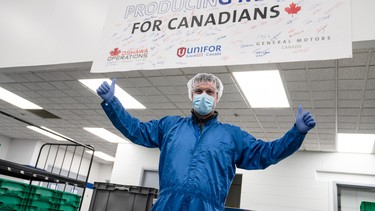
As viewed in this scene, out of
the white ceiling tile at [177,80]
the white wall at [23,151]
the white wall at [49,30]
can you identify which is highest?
the white wall at [49,30]

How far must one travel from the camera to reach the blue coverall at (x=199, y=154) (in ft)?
4.50

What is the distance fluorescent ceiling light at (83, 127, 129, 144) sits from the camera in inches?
319

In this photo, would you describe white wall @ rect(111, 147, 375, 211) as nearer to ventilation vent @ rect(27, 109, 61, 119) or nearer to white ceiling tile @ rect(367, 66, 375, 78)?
white ceiling tile @ rect(367, 66, 375, 78)

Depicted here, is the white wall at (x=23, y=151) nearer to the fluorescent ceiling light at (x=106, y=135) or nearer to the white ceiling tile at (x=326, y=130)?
the fluorescent ceiling light at (x=106, y=135)

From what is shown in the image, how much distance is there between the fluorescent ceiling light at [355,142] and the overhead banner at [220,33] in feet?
12.5

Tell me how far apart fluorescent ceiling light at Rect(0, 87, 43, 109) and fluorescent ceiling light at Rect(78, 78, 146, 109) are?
2.20 metres

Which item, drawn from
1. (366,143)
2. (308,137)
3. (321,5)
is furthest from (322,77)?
(366,143)

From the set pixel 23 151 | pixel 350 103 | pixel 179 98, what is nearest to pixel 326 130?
pixel 350 103

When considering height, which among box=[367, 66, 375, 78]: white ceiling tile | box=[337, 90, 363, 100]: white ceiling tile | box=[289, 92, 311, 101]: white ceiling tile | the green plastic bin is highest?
box=[367, 66, 375, 78]: white ceiling tile

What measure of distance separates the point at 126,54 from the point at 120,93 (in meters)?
2.14

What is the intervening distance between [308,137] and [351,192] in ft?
5.46

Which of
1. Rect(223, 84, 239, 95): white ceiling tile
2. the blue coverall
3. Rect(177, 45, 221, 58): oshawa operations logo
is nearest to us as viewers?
the blue coverall

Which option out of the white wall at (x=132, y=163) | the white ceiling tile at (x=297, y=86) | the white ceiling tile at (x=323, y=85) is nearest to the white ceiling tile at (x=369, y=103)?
the white ceiling tile at (x=323, y=85)

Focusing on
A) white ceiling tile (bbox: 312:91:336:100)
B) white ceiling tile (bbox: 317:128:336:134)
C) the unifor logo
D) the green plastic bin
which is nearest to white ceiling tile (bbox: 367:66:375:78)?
white ceiling tile (bbox: 312:91:336:100)
